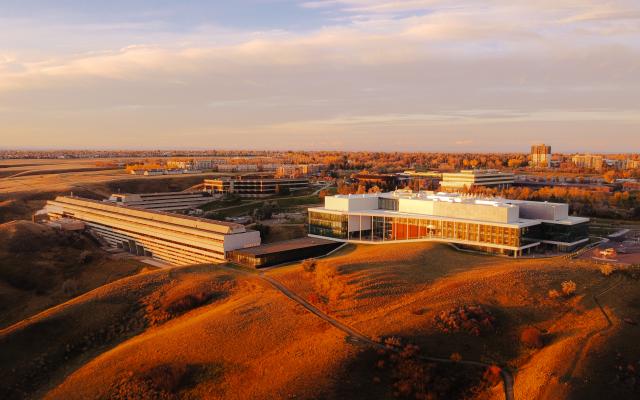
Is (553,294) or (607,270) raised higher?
(607,270)

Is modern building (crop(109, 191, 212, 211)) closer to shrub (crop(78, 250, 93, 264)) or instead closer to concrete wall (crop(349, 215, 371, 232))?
shrub (crop(78, 250, 93, 264))

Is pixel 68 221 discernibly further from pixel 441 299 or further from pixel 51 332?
pixel 441 299

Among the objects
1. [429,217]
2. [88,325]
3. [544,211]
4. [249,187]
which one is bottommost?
[88,325]

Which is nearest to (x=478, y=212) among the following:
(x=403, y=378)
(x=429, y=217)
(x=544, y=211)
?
(x=429, y=217)

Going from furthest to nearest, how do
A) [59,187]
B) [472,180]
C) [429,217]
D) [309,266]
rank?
[472,180], [59,187], [429,217], [309,266]

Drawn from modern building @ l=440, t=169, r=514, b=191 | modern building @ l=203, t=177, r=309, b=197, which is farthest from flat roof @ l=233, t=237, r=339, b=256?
modern building @ l=440, t=169, r=514, b=191

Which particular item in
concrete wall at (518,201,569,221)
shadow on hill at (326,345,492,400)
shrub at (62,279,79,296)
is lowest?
shrub at (62,279,79,296)

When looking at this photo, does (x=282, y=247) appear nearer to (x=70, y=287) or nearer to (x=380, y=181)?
(x=70, y=287)
